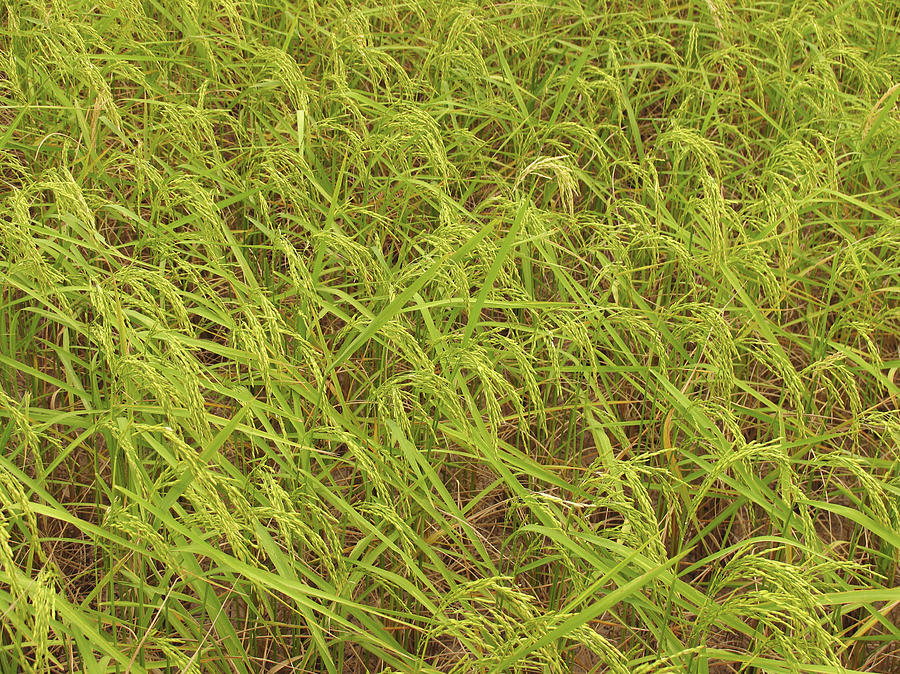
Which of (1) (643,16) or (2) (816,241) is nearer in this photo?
(2) (816,241)

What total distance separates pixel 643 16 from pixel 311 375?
180 cm

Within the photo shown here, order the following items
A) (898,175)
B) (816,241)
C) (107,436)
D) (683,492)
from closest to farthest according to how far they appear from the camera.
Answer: (107,436), (683,492), (816,241), (898,175)

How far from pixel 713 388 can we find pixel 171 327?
1.17m

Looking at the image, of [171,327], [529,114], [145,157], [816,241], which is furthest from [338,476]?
[816,241]

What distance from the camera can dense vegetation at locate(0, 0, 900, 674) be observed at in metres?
1.58

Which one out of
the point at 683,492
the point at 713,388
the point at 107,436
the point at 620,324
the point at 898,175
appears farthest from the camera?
the point at 898,175

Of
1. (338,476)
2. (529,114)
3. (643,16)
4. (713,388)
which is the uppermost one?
(643,16)

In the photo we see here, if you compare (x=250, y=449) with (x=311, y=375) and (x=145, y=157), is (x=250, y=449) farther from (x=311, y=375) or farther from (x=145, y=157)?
(x=145, y=157)

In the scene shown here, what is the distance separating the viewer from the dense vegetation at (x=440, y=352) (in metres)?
1.58

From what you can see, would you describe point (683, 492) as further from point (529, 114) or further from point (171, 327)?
point (529, 114)

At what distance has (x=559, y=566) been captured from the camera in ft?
5.86

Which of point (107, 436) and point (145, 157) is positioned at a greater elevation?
point (145, 157)

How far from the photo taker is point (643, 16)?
309cm

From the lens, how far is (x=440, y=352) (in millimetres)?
1936
